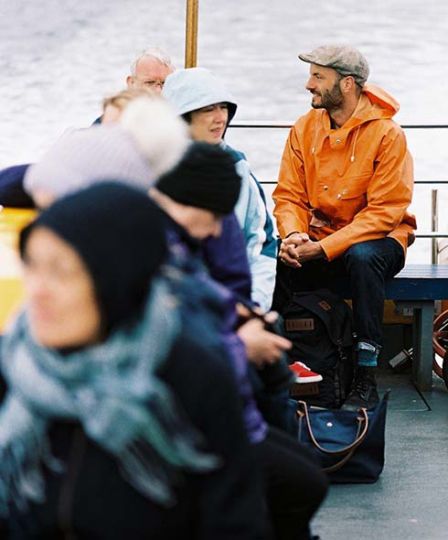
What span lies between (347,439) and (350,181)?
1.12 m

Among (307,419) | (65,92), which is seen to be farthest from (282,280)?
(65,92)

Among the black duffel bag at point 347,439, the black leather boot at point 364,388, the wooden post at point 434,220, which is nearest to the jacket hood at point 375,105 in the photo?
the black leather boot at point 364,388

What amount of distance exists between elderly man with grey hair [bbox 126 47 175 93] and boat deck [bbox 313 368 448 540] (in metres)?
1.35

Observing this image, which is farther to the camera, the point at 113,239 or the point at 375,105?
the point at 375,105

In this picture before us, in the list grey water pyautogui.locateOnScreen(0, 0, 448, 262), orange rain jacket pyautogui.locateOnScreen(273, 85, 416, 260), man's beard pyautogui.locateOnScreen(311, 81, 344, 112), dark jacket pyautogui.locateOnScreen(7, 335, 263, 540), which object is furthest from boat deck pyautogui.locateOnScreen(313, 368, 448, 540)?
grey water pyautogui.locateOnScreen(0, 0, 448, 262)

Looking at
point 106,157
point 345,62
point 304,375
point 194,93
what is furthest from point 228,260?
point 345,62

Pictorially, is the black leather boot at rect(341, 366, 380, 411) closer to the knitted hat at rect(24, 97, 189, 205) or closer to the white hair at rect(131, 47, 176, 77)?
the white hair at rect(131, 47, 176, 77)

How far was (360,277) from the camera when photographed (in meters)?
4.48

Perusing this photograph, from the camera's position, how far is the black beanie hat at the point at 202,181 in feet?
7.06

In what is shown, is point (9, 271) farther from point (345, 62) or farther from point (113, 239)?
point (345, 62)

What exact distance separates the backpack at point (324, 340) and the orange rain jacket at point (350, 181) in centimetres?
25

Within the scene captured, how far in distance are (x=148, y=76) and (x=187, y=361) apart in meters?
2.82

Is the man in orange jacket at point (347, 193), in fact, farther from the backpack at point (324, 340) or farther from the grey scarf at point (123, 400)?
the grey scarf at point (123, 400)

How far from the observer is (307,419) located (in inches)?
150
